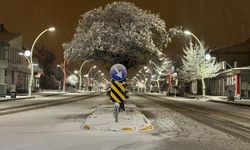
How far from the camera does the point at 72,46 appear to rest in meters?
28.0

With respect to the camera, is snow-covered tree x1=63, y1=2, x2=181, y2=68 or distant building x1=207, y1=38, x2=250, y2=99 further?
distant building x1=207, y1=38, x2=250, y2=99

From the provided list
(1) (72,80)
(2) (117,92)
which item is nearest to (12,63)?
(2) (117,92)

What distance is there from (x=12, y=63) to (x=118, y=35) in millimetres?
54070

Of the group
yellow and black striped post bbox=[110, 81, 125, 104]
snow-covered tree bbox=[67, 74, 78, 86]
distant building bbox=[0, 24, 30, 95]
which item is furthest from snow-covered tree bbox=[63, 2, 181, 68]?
snow-covered tree bbox=[67, 74, 78, 86]

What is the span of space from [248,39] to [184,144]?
9073 cm

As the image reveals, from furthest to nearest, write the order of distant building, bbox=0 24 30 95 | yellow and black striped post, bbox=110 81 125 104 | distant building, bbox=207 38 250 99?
distant building, bbox=0 24 30 95 < distant building, bbox=207 38 250 99 < yellow and black striped post, bbox=110 81 125 104

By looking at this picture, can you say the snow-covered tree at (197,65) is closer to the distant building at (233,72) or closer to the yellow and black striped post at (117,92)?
the distant building at (233,72)

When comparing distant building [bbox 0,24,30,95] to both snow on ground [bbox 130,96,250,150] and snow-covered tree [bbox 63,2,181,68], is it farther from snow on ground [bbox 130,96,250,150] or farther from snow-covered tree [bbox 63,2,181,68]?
snow on ground [bbox 130,96,250,150]

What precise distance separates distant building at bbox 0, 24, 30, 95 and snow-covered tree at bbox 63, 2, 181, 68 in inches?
1732

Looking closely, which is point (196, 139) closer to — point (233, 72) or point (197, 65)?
point (233, 72)

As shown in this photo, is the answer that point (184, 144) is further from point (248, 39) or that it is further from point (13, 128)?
point (248, 39)

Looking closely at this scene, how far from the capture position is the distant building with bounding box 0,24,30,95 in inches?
2926

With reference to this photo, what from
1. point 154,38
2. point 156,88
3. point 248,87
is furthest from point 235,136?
point 156,88

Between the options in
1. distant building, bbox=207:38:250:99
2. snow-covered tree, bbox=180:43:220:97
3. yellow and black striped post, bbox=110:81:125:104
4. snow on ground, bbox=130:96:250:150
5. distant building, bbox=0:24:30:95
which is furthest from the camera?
snow-covered tree, bbox=180:43:220:97
